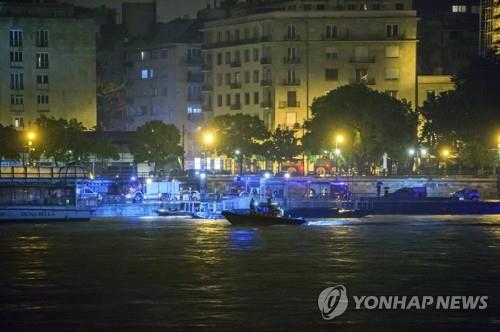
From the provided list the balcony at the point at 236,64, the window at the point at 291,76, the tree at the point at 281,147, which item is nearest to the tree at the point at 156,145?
the tree at the point at 281,147

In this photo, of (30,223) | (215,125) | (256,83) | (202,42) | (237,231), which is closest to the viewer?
(237,231)

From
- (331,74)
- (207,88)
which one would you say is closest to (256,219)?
(331,74)

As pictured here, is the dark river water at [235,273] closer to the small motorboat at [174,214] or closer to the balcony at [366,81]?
the small motorboat at [174,214]

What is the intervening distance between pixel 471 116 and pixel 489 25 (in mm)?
28316

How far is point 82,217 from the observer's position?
367ft

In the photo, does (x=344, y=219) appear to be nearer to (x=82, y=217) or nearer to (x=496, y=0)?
(x=82, y=217)

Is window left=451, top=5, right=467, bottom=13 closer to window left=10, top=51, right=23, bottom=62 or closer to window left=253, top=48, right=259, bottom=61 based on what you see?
window left=253, top=48, right=259, bottom=61

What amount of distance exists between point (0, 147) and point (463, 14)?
66.5 meters

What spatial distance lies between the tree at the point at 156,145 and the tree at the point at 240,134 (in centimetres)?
438

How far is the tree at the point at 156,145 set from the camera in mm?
143375

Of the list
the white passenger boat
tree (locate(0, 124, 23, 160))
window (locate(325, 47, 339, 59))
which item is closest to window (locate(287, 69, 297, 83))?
window (locate(325, 47, 339, 59))

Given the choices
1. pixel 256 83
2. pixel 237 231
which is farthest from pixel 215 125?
pixel 237 231

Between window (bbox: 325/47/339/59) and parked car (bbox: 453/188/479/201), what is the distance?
3185cm

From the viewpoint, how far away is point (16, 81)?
149875mm
